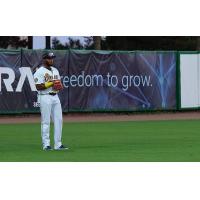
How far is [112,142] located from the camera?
17.2 metres

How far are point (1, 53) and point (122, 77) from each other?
4891mm

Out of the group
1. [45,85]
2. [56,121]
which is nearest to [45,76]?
[45,85]

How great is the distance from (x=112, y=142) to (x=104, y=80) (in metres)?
11.4

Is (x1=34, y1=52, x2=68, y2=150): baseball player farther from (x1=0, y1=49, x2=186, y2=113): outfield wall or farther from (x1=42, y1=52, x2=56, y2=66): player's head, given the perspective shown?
(x1=0, y1=49, x2=186, y2=113): outfield wall

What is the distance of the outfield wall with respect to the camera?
27062 millimetres

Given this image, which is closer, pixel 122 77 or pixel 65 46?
pixel 122 77

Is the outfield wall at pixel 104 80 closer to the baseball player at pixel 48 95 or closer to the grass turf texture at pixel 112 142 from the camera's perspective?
the grass turf texture at pixel 112 142

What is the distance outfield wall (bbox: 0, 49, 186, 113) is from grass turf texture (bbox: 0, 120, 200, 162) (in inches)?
151

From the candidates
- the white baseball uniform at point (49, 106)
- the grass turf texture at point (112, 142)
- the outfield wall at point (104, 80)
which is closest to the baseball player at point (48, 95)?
the white baseball uniform at point (49, 106)

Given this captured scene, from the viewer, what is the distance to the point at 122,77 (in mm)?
28812

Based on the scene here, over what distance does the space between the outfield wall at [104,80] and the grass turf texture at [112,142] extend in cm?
382

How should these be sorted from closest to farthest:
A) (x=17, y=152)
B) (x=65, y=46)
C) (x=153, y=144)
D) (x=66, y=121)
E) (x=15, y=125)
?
(x=17, y=152) → (x=153, y=144) → (x=15, y=125) → (x=66, y=121) → (x=65, y=46)

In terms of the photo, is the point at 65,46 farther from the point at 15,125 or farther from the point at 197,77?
the point at 15,125

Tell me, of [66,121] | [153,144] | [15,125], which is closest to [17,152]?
[153,144]
